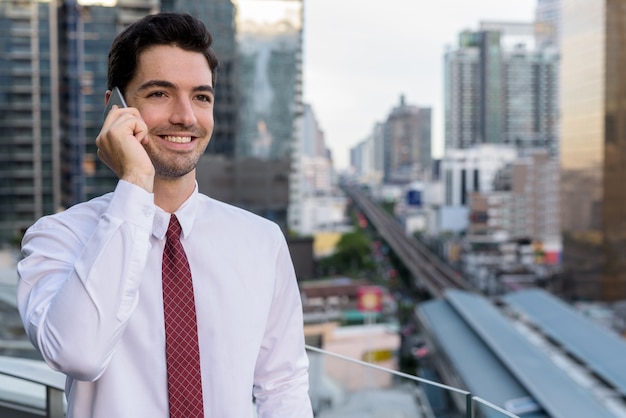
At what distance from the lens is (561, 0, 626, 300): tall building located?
155 ft

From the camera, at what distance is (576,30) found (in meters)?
51.3

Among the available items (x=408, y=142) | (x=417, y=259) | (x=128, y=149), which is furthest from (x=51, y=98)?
(x=408, y=142)

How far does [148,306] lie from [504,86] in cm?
8240

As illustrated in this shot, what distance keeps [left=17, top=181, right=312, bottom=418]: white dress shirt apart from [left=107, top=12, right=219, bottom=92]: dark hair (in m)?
0.15

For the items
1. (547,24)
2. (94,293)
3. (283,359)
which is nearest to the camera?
(94,293)

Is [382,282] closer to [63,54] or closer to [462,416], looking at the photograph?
[63,54]

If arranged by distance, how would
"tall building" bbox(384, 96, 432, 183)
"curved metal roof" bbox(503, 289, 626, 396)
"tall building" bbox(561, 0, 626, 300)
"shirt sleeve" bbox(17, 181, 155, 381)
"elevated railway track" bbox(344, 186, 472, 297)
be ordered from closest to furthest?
"shirt sleeve" bbox(17, 181, 155, 381) < "curved metal roof" bbox(503, 289, 626, 396) < "tall building" bbox(561, 0, 626, 300) < "elevated railway track" bbox(344, 186, 472, 297) < "tall building" bbox(384, 96, 432, 183)

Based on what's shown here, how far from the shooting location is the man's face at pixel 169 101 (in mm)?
816

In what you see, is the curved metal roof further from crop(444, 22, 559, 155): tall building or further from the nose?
crop(444, 22, 559, 155): tall building

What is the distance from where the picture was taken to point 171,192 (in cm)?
85

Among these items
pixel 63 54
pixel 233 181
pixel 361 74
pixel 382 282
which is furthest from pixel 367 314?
pixel 361 74

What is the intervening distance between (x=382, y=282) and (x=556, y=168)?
18523mm

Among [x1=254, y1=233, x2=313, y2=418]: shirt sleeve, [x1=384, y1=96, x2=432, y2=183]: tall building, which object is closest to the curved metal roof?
[x1=254, y1=233, x2=313, y2=418]: shirt sleeve

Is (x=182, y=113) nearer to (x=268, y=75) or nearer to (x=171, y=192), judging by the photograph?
(x=171, y=192)
